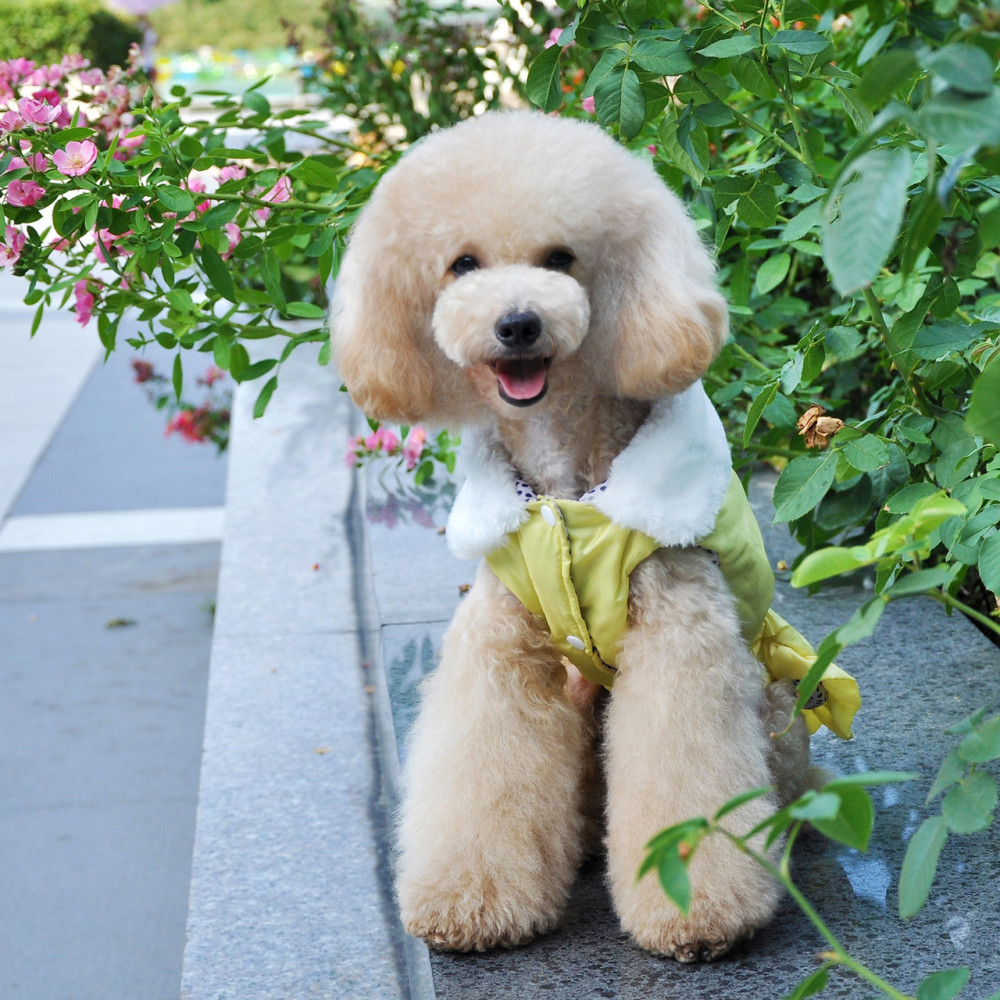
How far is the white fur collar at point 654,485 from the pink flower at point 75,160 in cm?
89

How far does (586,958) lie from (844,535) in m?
1.55

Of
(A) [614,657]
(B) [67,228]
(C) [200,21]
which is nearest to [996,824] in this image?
(A) [614,657]

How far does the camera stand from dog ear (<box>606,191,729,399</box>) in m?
1.61

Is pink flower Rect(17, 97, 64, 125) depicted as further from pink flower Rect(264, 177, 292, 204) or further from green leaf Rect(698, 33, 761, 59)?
green leaf Rect(698, 33, 761, 59)

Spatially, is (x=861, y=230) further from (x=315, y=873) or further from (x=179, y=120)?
(x=179, y=120)

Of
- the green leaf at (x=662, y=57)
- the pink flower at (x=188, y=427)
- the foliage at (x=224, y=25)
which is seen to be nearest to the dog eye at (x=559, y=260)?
the green leaf at (x=662, y=57)

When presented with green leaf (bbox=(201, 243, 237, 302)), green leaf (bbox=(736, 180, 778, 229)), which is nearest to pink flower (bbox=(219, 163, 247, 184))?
green leaf (bbox=(201, 243, 237, 302))

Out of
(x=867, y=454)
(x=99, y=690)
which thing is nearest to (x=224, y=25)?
(x=99, y=690)

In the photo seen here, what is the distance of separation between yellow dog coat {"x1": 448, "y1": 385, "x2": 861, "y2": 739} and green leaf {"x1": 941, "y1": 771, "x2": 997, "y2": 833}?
611 millimetres

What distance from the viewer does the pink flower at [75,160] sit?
2.07 metres

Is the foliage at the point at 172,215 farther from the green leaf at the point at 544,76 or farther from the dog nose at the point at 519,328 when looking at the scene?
the dog nose at the point at 519,328

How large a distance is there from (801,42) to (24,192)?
133 cm

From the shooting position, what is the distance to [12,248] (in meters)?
2.17

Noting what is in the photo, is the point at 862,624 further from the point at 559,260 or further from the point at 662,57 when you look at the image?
the point at 662,57
